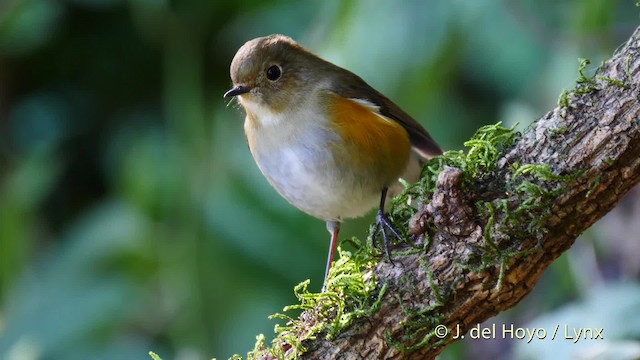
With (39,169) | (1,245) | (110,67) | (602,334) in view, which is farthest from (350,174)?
(110,67)

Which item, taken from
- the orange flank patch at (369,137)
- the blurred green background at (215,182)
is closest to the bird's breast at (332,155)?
the orange flank patch at (369,137)

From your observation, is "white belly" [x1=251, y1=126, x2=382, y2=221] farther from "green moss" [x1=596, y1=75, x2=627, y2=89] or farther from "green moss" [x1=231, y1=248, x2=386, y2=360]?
"green moss" [x1=596, y1=75, x2=627, y2=89]

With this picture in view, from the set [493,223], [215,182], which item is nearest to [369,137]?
[493,223]

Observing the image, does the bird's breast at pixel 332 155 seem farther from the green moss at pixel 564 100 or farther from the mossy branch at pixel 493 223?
the green moss at pixel 564 100

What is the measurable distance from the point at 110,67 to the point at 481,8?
271 cm

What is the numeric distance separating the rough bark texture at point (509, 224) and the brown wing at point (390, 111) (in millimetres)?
949

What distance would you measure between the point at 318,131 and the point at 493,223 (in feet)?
3.13

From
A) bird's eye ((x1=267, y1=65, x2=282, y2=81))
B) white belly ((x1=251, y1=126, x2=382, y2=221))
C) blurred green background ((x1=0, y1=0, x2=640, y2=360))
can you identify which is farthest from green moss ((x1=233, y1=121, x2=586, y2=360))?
blurred green background ((x1=0, y1=0, x2=640, y2=360))

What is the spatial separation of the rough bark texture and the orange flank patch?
0.72m

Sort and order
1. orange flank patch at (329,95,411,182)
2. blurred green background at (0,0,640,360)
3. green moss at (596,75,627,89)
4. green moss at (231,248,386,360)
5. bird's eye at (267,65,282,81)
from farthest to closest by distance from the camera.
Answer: blurred green background at (0,0,640,360) < bird's eye at (267,65,282,81) < orange flank patch at (329,95,411,182) < green moss at (231,248,386,360) < green moss at (596,75,627,89)

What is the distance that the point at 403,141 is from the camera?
9.52 feet

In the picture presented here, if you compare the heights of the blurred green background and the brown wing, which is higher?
the blurred green background

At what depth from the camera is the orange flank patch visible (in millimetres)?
2762

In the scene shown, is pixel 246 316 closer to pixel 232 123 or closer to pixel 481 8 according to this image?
pixel 232 123
